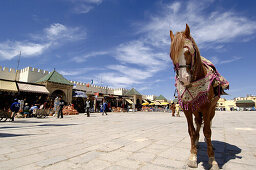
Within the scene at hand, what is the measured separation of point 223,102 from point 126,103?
71.0m

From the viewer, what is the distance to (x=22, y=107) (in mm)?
15367

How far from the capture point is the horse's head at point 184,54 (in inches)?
89.8

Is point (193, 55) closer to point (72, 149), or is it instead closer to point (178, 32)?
point (178, 32)

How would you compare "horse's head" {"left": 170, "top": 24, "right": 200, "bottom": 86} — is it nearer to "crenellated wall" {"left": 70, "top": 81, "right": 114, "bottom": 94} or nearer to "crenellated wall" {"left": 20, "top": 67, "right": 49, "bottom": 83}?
"crenellated wall" {"left": 70, "top": 81, "right": 114, "bottom": 94}

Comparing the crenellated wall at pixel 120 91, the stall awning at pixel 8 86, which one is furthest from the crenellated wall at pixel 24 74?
the crenellated wall at pixel 120 91

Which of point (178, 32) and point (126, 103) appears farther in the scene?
point (126, 103)

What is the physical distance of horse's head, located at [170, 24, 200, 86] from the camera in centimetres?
228

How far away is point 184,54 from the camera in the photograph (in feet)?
7.73

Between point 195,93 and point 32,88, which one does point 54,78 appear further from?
point 195,93

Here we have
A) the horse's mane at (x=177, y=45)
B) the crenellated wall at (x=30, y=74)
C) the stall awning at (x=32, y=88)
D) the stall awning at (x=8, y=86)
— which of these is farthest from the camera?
the crenellated wall at (x=30, y=74)

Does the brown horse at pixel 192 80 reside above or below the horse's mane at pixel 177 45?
below

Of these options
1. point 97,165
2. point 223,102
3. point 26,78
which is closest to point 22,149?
point 97,165

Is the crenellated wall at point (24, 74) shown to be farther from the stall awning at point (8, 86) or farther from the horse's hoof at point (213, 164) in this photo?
the horse's hoof at point (213, 164)

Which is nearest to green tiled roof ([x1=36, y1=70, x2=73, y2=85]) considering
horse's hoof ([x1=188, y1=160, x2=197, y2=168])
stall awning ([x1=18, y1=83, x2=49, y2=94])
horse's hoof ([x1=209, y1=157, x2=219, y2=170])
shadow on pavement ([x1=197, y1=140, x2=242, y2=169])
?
stall awning ([x1=18, y1=83, x2=49, y2=94])
